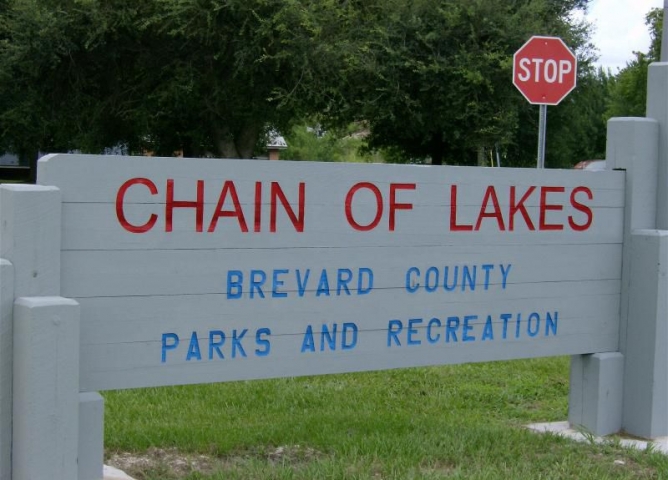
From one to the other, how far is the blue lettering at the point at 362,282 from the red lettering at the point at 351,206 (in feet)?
0.54

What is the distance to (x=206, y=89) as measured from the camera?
26.7 meters

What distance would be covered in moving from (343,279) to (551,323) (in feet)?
3.83

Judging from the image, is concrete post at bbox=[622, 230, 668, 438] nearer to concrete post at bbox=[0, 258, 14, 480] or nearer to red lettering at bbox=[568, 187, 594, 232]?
red lettering at bbox=[568, 187, 594, 232]

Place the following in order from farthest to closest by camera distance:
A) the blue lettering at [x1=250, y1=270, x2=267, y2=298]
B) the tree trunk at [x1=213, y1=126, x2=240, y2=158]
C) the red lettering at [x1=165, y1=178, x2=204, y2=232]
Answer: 1. the tree trunk at [x1=213, y1=126, x2=240, y2=158]
2. the blue lettering at [x1=250, y1=270, x2=267, y2=298]
3. the red lettering at [x1=165, y1=178, x2=204, y2=232]

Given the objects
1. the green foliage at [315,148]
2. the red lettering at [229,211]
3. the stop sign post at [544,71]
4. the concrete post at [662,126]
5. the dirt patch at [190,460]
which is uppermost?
the green foliage at [315,148]

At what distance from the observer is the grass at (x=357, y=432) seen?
12.7 ft

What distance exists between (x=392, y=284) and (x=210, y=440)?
1118mm

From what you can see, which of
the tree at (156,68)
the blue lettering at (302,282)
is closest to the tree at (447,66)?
the tree at (156,68)

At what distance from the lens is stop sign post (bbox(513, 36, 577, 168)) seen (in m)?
9.61

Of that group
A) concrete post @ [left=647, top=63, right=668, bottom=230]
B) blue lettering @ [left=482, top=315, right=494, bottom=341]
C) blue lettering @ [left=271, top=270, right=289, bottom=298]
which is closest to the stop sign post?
concrete post @ [left=647, top=63, right=668, bottom=230]

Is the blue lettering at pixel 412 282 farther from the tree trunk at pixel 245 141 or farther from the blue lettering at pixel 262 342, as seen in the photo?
the tree trunk at pixel 245 141

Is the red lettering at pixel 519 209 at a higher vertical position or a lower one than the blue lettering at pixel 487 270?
higher

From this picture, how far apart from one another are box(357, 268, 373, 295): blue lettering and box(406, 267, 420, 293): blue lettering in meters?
0.18

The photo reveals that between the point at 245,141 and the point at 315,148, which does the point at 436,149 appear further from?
the point at 315,148
